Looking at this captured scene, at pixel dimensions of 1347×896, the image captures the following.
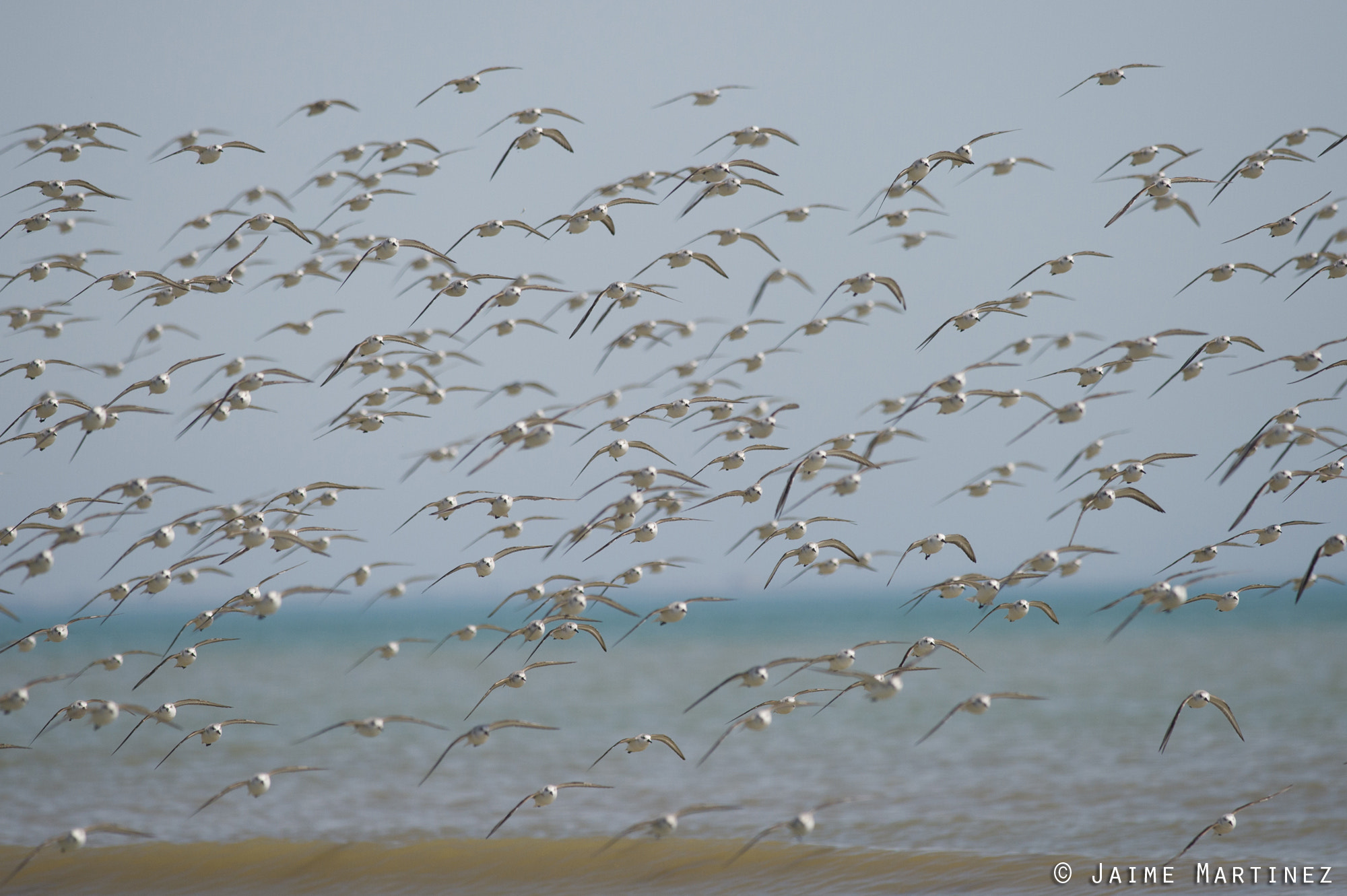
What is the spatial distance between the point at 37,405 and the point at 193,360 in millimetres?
2277

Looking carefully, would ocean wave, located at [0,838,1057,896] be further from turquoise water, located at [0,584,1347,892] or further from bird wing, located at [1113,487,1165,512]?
bird wing, located at [1113,487,1165,512]

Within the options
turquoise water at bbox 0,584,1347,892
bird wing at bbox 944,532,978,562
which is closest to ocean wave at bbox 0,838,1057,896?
turquoise water at bbox 0,584,1347,892

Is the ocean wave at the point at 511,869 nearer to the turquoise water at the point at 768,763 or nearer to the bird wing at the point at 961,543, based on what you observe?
the turquoise water at the point at 768,763

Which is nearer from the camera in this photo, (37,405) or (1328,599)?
(37,405)

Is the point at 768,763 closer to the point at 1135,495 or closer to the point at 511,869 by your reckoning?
the point at 511,869

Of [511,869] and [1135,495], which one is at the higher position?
[1135,495]

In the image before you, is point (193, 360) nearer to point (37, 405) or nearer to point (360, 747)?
point (37, 405)

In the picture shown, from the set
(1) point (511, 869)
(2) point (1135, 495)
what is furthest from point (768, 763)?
(2) point (1135, 495)

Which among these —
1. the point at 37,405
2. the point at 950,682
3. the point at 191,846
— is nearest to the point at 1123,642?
the point at 950,682

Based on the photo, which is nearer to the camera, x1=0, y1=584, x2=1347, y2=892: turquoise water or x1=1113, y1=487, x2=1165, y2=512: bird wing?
x1=1113, y1=487, x2=1165, y2=512: bird wing

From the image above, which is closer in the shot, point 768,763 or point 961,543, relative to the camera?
point 961,543

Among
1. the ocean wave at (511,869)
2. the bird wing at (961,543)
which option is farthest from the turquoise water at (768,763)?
the bird wing at (961,543)

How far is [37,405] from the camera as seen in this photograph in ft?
55.4

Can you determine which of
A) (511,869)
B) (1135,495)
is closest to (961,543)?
(1135,495)
